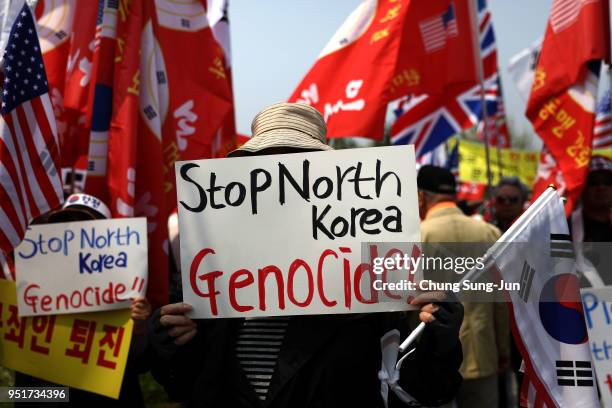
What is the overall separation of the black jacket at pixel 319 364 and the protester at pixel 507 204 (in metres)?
4.06

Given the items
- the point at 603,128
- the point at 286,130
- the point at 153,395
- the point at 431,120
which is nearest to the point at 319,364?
the point at 286,130

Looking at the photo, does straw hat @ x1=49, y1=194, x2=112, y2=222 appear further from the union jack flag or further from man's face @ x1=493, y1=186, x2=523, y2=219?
the union jack flag

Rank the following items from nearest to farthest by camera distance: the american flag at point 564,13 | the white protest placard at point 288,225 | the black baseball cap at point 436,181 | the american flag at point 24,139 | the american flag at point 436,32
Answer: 1. the white protest placard at point 288,225
2. the american flag at point 24,139
3. the black baseball cap at point 436,181
4. the american flag at point 564,13
5. the american flag at point 436,32

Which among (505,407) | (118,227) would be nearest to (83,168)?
(118,227)

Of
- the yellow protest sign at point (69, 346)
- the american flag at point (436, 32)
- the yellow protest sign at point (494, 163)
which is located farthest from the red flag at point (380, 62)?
the yellow protest sign at point (494, 163)

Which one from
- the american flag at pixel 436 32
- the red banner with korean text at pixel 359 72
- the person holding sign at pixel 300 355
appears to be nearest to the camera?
the person holding sign at pixel 300 355

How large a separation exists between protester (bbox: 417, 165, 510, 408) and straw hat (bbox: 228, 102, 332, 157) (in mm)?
1934

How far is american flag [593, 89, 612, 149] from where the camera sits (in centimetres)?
643

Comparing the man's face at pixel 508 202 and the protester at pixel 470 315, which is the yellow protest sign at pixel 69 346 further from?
the man's face at pixel 508 202

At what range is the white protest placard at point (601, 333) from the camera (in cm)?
275

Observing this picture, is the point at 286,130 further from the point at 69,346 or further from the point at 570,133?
the point at 570,133

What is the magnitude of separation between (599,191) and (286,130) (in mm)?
3131

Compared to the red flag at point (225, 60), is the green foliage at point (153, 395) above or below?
below

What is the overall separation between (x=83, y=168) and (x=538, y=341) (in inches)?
151
